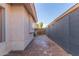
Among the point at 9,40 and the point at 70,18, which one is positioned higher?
the point at 70,18

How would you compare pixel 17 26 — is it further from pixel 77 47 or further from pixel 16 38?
pixel 77 47

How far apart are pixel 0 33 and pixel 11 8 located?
1.73 metres

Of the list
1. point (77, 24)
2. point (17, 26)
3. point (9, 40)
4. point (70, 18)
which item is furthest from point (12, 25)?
Answer: point (77, 24)

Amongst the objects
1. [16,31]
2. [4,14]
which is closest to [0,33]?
[4,14]

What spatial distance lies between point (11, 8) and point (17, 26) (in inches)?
36.9

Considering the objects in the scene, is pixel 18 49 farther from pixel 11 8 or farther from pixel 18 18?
pixel 11 8

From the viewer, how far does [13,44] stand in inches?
325

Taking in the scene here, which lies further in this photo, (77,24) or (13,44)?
(13,44)

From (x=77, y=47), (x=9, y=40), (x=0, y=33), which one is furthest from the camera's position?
(x=9, y=40)

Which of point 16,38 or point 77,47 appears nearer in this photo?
point 77,47

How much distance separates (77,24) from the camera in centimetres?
620

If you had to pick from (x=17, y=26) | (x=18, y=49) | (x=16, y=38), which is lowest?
(x=18, y=49)

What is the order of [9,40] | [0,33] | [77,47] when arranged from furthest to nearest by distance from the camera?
[9,40], [0,33], [77,47]

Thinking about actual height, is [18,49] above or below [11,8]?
below
